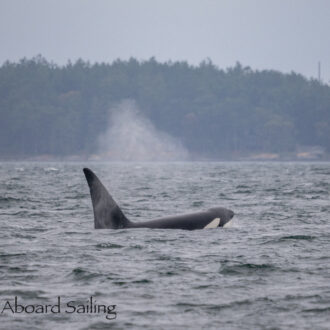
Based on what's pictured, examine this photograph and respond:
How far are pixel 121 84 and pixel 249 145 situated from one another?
3456 cm

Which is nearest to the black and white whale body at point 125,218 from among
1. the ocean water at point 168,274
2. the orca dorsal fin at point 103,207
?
the orca dorsal fin at point 103,207

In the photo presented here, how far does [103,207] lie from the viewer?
53.2ft

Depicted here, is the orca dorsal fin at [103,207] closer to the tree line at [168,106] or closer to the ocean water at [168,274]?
the ocean water at [168,274]

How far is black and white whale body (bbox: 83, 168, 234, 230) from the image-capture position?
16062 mm

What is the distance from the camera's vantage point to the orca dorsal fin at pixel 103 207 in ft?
52.6

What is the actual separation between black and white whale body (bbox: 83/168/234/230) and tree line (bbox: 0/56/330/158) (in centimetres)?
14282

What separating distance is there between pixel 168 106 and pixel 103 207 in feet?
521

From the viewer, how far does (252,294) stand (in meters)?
10.8

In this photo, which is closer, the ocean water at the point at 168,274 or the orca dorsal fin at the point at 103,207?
the ocean water at the point at 168,274

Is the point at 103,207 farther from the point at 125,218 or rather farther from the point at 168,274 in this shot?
the point at 168,274

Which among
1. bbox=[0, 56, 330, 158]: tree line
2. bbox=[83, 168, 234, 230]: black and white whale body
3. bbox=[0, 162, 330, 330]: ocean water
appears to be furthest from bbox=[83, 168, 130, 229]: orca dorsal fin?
bbox=[0, 56, 330, 158]: tree line

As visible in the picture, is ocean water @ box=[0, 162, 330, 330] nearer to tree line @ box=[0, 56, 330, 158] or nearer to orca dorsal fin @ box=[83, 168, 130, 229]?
orca dorsal fin @ box=[83, 168, 130, 229]

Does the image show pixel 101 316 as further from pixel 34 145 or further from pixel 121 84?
pixel 121 84

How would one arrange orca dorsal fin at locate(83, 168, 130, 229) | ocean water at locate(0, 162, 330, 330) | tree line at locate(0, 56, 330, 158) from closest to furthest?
ocean water at locate(0, 162, 330, 330)
orca dorsal fin at locate(83, 168, 130, 229)
tree line at locate(0, 56, 330, 158)
